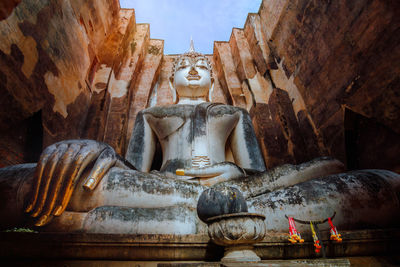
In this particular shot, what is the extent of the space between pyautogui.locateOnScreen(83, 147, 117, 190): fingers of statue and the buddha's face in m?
2.04

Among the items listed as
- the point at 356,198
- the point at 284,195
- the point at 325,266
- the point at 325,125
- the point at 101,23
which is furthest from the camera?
the point at 101,23

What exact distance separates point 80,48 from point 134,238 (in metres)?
3.84

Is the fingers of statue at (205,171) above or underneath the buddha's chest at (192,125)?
underneath

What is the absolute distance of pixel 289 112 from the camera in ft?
15.5

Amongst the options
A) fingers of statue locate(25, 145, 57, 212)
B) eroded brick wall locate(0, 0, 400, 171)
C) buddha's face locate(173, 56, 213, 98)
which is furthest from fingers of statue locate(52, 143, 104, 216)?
buddha's face locate(173, 56, 213, 98)

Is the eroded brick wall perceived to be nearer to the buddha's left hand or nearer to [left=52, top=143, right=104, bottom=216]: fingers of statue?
[left=52, top=143, right=104, bottom=216]: fingers of statue

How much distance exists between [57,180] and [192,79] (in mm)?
2575

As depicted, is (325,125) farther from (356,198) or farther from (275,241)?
(275,241)

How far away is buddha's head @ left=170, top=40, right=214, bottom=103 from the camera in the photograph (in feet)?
12.3

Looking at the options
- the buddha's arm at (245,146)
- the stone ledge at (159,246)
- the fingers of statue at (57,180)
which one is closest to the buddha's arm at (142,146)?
the buddha's arm at (245,146)

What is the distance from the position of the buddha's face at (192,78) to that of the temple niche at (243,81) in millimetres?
1252

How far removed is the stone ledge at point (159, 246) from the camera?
1.27 m

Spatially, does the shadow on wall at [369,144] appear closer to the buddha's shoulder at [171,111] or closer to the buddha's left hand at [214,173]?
the buddha's left hand at [214,173]

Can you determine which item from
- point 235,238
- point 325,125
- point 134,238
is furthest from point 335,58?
point 134,238
